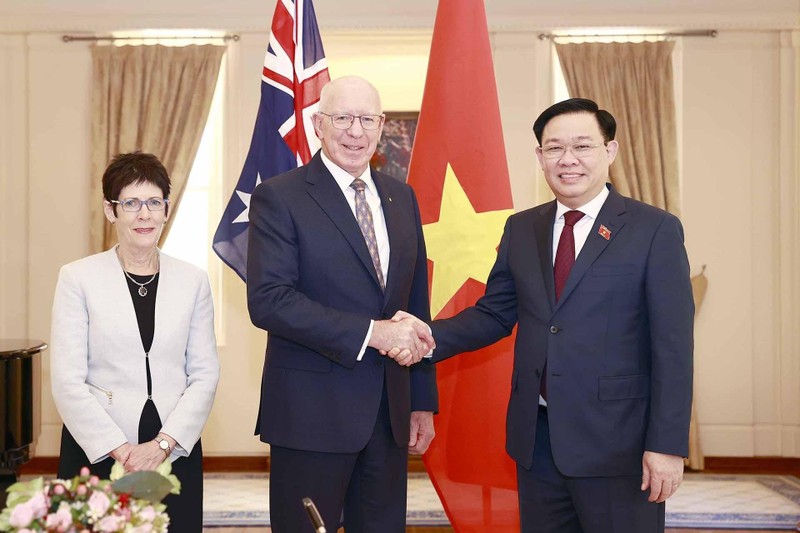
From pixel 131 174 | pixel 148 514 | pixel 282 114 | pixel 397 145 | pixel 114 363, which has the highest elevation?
pixel 397 145

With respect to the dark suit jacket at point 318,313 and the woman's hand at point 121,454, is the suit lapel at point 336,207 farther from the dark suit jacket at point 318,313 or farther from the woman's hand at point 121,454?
the woman's hand at point 121,454

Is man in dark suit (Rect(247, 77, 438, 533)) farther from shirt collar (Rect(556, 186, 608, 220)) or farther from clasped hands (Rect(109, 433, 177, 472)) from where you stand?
shirt collar (Rect(556, 186, 608, 220))

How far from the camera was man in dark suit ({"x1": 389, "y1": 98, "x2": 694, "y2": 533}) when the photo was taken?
227 centimetres

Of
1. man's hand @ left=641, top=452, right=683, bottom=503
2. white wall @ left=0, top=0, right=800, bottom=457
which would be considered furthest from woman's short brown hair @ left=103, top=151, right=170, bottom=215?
white wall @ left=0, top=0, right=800, bottom=457

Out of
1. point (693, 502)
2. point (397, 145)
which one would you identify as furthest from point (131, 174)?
point (397, 145)

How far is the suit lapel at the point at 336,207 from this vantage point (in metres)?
2.43

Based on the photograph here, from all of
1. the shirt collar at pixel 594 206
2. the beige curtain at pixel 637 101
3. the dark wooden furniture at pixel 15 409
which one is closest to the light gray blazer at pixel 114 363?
the shirt collar at pixel 594 206

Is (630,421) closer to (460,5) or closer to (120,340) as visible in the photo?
(120,340)

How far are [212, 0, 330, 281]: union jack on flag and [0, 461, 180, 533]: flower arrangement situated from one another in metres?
2.48

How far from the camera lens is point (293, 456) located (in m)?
2.42

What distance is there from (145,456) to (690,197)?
16.7ft

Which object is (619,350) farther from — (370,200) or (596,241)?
(370,200)

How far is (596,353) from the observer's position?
2330 mm

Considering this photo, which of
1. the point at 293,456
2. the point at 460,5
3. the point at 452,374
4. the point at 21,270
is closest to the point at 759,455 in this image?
the point at 452,374
